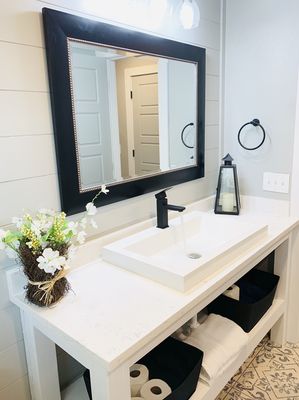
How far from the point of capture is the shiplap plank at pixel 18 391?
4.24 feet

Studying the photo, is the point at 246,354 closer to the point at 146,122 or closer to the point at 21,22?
the point at 146,122

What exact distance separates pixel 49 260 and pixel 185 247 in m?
0.82

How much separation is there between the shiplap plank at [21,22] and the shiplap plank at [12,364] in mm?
1118

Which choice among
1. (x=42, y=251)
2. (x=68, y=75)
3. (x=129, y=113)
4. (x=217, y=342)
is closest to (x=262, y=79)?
(x=129, y=113)

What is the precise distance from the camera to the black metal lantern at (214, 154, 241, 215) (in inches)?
78.1

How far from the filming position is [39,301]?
111cm

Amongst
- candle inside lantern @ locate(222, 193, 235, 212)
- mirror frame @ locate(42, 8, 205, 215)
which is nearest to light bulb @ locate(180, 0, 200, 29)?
mirror frame @ locate(42, 8, 205, 215)

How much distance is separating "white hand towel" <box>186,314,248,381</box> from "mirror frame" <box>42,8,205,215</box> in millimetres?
726

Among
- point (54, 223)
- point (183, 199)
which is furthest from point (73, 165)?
point (183, 199)

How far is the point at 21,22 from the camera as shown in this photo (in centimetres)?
113

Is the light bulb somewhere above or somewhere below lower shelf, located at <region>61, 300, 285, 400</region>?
above

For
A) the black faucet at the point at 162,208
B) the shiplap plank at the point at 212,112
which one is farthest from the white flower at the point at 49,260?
the shiplap plank at the point at 212,112

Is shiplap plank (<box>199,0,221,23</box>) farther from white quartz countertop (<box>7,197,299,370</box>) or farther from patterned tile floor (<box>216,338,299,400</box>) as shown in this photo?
patterned tile floor (<box>216,338,299,400</box>)

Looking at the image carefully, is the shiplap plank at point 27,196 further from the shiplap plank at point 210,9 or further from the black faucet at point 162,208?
the shiplap plank at point 210,9
